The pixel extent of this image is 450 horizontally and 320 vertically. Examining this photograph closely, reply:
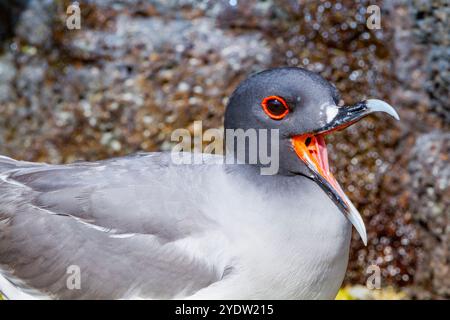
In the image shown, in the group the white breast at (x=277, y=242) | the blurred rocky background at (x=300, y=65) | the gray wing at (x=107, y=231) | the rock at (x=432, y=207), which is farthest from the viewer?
the blurred rocky background at (x=300, y=65)

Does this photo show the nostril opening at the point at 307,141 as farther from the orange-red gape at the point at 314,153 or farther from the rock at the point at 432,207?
the rock at the point at 432,207

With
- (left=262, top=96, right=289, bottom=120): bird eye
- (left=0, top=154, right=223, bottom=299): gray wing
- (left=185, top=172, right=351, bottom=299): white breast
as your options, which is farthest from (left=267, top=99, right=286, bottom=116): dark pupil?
(left=0, top=154, right=223, bottom=299): gray wing

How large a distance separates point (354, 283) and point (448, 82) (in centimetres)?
167

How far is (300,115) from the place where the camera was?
3.33 metres

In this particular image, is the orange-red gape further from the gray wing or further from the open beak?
the gray wing

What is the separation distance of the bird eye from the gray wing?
1.54 ft

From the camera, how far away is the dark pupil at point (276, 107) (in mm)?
3381

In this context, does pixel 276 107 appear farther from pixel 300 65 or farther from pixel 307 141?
pixel 300 65

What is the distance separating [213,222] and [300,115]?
0.62 m

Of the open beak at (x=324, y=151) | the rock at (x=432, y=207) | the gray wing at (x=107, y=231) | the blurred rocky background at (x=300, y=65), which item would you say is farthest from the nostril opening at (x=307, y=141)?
the rock at (x=432, y=207)

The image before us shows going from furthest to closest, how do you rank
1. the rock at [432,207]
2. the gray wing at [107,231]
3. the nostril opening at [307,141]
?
1. the rock at [432,207]
2. the nostril opening at [307,141]
3. the gray wing at [107,231]

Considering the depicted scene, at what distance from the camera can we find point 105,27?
580 centimetres

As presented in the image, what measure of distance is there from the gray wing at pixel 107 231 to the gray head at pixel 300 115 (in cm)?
42

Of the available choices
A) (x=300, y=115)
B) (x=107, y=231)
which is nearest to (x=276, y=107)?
(x=300, y=115)
